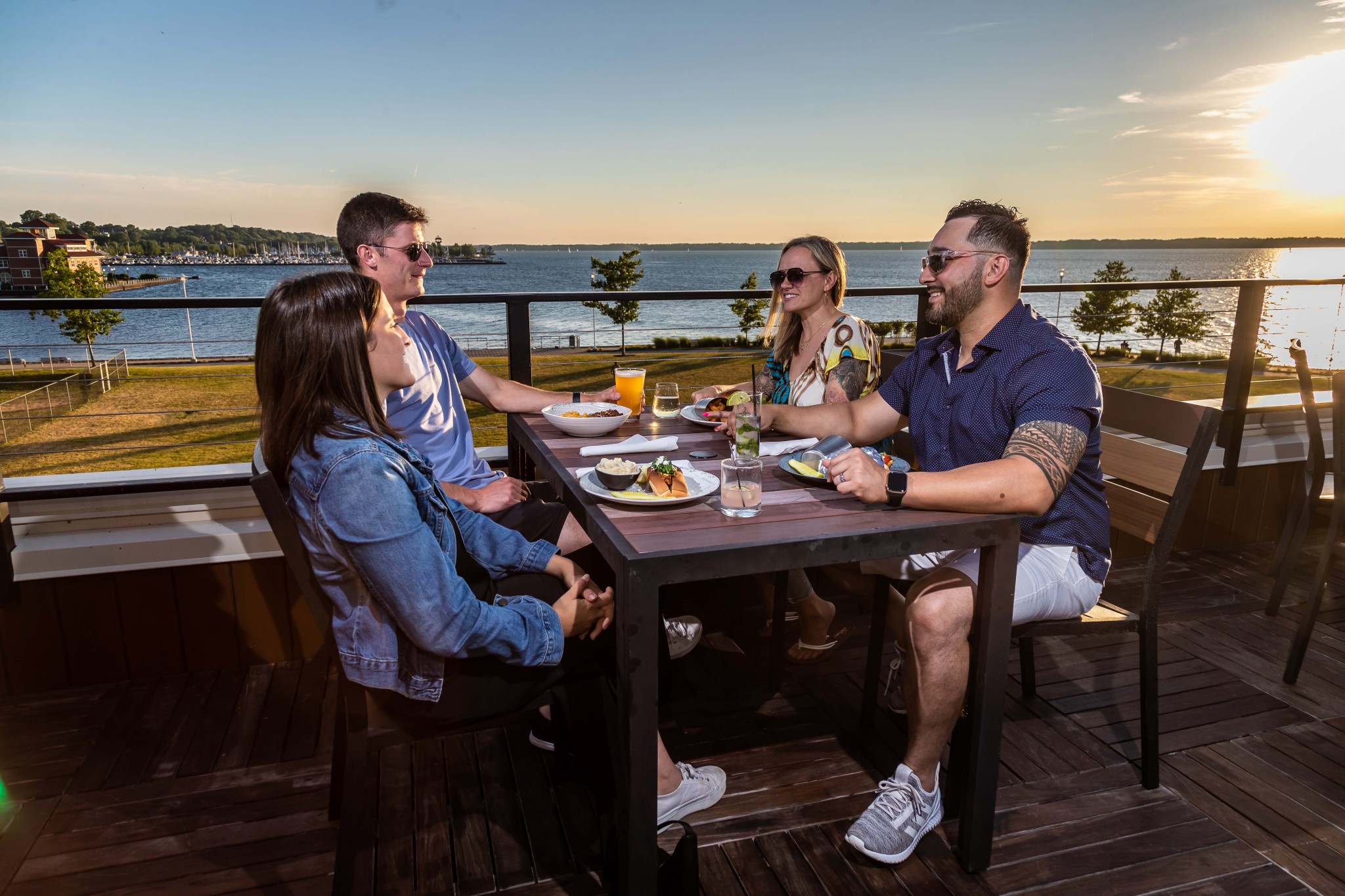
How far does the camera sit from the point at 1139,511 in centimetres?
190

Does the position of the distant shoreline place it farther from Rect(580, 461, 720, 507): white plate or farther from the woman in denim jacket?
the woman in denim jacket

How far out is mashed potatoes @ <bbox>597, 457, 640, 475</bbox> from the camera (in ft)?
4.70

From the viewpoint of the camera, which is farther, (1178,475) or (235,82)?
(235,82)

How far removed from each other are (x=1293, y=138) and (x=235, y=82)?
55672 millimetres

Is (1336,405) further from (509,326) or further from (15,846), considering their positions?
(15,846)

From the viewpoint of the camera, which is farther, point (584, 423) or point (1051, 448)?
point (584, 423)

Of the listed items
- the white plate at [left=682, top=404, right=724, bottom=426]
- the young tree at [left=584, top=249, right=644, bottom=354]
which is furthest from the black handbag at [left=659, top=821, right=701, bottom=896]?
the young tree at [left=584, top=249, right=644, bottom=354]

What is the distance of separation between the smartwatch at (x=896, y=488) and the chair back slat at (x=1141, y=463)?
2.56 ft

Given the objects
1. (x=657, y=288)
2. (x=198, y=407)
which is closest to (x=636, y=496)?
(x=198, y=407)

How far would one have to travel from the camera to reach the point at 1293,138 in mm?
11250

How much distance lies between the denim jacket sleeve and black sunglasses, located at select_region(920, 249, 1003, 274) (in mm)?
1300

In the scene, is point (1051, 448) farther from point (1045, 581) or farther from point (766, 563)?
point (766, 563)

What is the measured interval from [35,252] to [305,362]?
73145mm

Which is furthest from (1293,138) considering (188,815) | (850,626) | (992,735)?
(188,815)
